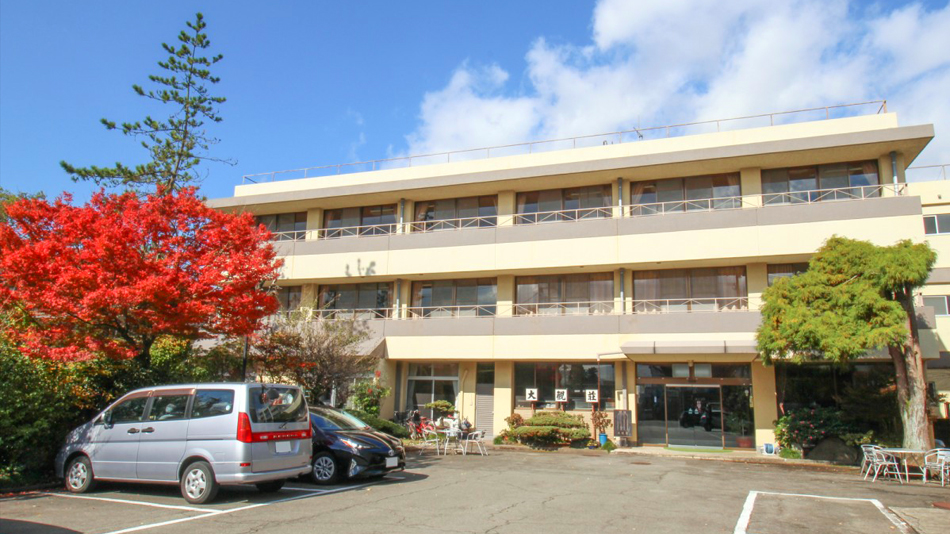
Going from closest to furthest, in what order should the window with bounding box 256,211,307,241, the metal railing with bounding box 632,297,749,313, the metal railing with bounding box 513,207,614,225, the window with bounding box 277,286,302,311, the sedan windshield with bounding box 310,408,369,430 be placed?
the sedan windshield with bounding box 310,408,369,430 → the metal railing with bounding box 632,297,749,313 → the metal railing with bounding box 513,207,614,225 → the window with bounding box 277,286,302,311 → the window with bounding box 256,211,307,241

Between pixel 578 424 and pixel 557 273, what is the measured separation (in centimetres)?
578

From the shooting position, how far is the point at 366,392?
945 inches

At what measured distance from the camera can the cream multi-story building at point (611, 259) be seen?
2144cm

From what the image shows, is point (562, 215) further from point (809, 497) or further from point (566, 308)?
point (809, 497)

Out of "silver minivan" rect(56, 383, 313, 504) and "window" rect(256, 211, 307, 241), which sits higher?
"window" rect(256, 211, 307, 241)

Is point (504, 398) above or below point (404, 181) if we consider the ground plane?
below

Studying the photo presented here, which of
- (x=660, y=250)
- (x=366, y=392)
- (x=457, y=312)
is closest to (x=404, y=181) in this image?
(x=457, y=312)

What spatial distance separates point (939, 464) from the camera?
46.9ft

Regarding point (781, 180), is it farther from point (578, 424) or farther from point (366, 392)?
point (366, 392)

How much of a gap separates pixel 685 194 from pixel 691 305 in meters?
4.05

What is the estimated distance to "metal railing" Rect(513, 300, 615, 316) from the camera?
24125mm

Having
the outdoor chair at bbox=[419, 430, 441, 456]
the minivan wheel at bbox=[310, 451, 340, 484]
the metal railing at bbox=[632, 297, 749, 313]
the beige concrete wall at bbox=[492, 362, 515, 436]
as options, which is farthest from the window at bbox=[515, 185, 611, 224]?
the minivan wheel at bbox=[310, 451, 340, 484]

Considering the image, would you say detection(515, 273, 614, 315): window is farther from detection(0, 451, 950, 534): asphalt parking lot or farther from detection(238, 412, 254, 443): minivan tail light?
detection(238, 412, 254, 443): minivan tail light

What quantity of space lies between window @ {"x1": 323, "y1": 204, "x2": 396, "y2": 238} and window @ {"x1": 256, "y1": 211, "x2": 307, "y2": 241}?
114cm
